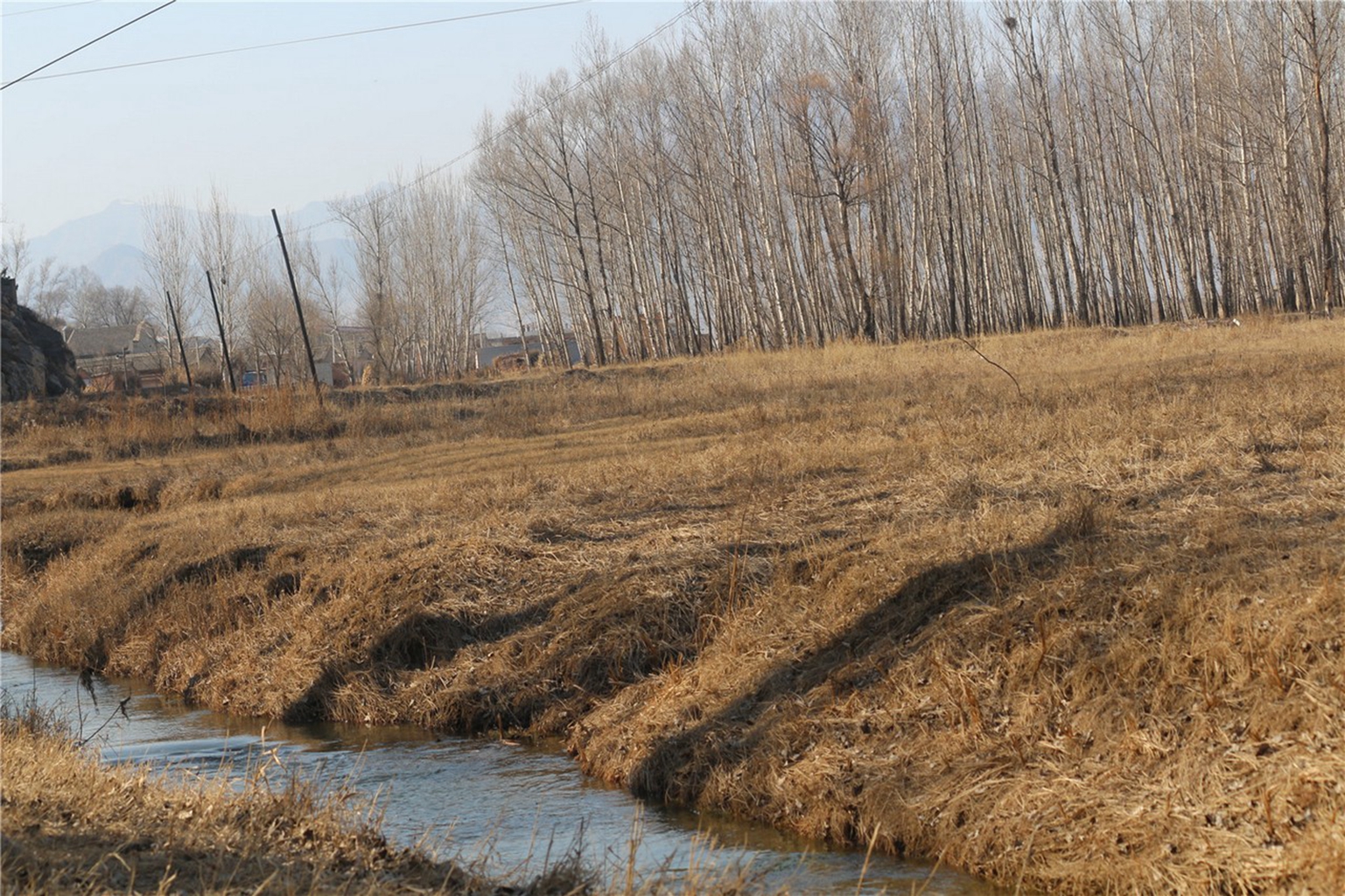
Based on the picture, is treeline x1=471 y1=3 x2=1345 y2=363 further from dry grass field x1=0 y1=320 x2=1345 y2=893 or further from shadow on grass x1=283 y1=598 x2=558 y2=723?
shadow on grass x1=283 y1=598 x2=558 y2=723

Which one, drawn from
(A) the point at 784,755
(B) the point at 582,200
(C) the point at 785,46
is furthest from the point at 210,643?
(B) the point at 582,200

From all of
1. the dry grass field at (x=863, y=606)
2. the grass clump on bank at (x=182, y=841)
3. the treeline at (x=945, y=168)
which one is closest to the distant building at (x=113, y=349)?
the treeline at (x=945, y=168)

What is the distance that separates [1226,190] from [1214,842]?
41.4 meters

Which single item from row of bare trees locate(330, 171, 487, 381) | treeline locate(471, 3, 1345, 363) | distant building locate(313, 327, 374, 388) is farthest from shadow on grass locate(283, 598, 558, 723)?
distant building locate(313, 327, 374, 388)

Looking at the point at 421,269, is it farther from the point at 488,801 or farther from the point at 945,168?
the point at 488,801

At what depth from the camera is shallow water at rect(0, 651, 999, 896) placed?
627 cm

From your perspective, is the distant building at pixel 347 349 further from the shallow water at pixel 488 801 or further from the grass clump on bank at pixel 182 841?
the grass clump on bank at pixel 182 841

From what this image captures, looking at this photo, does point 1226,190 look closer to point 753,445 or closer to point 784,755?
point 753,445

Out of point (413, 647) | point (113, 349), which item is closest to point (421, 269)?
point (113, 349)

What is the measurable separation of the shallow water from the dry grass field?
250 mm

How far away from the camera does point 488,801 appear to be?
315 inches

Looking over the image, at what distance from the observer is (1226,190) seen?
137 feet

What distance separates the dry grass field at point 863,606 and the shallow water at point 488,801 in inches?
9.9

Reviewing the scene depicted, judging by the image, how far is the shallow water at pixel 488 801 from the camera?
6270 mm
